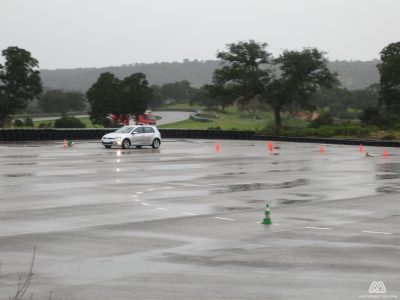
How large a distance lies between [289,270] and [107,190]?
11.7 metres

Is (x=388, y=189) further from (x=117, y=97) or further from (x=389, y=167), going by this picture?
(x=117, y=97)

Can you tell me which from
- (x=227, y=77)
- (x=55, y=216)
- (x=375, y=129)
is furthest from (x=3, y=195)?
(x=227, y=77)

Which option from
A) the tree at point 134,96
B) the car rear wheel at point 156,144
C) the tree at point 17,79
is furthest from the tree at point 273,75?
the car rear wheel at point 156,144

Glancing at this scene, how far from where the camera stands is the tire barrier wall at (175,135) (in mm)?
58656

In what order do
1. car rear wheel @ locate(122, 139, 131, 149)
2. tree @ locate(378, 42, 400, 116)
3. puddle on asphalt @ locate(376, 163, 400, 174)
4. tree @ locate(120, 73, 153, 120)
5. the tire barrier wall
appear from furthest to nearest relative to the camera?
1. tree @ locate(120, 73, 153, 120)
2. tree @ locate(378, 42, 400, 116)
3. the tire barrier wall
4. car rear wheel @ locate(122, 139, 131, 149)
5. puddle on asphalt @ locate(376, 163, 400, 174)

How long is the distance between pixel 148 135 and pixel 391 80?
57.6m

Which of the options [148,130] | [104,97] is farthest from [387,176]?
[104,97]

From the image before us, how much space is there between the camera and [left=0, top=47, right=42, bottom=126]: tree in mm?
100688

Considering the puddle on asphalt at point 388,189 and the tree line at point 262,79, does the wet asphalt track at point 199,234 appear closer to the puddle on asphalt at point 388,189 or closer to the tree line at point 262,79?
the puddle on asphalt at point 388,189

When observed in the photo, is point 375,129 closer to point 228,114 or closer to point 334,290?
point 334,290

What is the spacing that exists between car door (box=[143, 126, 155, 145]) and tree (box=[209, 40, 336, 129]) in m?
51.1

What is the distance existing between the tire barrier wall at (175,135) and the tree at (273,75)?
28.2 m

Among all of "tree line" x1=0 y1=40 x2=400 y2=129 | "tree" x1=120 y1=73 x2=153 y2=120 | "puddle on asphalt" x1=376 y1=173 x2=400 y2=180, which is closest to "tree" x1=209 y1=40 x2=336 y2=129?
"tree line" x1=0 y1=40 x2=400 y2=129

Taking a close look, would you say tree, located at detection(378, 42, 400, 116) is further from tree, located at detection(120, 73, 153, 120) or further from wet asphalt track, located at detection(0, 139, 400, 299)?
wet asphalt track, located at detection(0, 139, 400, 299)
